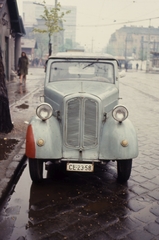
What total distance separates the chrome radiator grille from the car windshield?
3.76 feet

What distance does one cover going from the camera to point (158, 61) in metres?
61.6

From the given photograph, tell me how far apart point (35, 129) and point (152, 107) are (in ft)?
31.2

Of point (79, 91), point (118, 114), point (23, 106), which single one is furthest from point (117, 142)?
point (23, 106)

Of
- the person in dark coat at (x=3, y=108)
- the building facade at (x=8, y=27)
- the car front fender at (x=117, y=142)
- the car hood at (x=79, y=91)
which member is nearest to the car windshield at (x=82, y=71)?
the car hood at (x=79, y=91)

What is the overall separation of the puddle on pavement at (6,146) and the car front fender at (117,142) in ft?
7.04

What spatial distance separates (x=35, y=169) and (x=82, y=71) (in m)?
2.05

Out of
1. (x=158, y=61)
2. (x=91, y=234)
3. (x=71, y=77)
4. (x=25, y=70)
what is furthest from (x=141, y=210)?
(x=158, y=61)

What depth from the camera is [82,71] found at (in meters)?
5.66

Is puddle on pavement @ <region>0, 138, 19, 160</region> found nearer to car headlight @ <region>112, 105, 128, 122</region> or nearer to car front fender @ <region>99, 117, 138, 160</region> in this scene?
car front fender @ <region>99, 117, 138, 160</region>

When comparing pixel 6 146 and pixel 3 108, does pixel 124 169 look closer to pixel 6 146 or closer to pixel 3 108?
pixel 6 146

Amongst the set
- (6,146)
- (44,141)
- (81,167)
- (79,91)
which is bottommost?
(6,146)

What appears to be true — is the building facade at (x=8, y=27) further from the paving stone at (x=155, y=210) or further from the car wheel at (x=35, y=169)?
the paving stone at (x=155, y=210)

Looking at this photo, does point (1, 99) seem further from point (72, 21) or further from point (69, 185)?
point (72, 21)

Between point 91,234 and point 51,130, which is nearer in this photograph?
point 91,234
